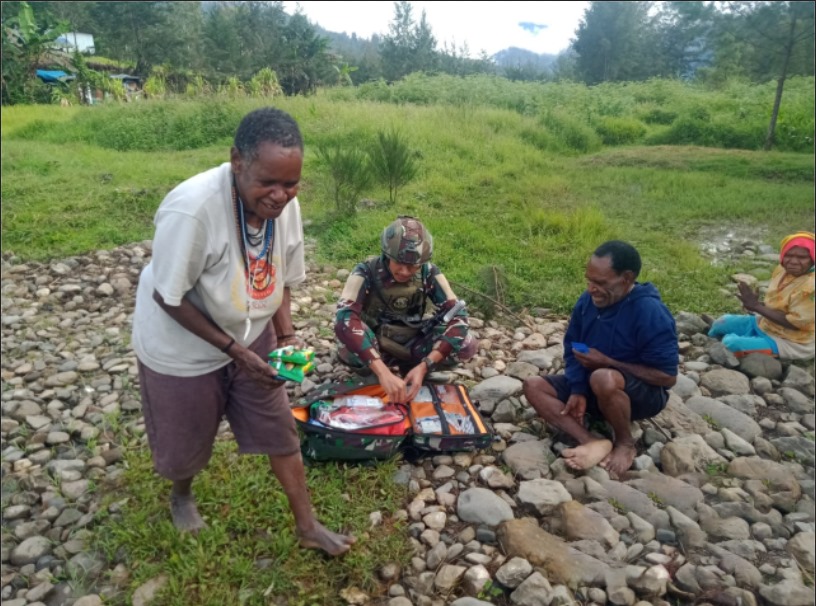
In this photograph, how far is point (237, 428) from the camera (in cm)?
234

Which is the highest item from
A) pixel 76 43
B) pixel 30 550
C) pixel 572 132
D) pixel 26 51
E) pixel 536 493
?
pixel 76 43

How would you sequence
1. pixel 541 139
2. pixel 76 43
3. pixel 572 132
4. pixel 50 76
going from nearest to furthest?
1. pixel 50 76
2. pixel 76 43
3. pixel 541 139
4. pixel 572 132

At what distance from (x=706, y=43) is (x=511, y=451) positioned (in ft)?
29.2

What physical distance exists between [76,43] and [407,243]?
5094 mm

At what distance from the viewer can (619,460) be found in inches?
119

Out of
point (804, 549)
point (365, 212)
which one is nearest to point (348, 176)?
point (365, 212)

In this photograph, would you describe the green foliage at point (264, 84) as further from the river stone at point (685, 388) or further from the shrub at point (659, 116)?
the shrub at point (659, 116)

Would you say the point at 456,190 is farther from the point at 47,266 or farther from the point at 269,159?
the point at 269,159

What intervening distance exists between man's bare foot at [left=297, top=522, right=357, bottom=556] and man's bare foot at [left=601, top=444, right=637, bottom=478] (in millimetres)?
1358

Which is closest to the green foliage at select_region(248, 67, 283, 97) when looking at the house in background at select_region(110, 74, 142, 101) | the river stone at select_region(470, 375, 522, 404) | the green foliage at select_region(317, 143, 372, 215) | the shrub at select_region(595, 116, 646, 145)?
the green foliage at select_region(317, 143, 372, 215)

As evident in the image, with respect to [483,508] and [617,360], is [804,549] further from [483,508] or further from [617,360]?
[483,508]

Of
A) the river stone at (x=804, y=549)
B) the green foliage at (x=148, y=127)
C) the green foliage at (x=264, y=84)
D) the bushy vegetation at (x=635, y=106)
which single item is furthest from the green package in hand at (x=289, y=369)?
the bushy vegetation at (x=635, y=106)

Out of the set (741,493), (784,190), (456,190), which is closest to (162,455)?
(741,493)

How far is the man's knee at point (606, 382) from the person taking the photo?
2.94 metres
